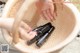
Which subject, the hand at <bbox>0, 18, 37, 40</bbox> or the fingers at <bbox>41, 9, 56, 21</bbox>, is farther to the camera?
the fingers at <bbox>41, 9, 56, 21</bbox>

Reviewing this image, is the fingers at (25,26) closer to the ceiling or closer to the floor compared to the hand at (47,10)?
closer to the floor

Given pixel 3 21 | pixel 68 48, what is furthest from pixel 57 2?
pixel 68 48

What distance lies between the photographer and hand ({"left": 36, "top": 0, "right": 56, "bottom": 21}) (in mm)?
734

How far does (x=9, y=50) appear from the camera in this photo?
953 millimetres

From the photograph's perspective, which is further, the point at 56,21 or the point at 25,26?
the point at 56,21

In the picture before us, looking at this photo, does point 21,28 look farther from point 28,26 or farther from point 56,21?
point 56,21

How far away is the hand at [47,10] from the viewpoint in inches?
28.9

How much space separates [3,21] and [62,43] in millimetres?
211

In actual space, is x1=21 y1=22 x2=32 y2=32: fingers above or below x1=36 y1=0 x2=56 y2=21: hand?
below

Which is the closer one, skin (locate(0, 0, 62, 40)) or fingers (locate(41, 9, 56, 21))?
skin (locate(0, 0, 62, 40))

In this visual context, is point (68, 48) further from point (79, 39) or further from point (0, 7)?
point (0, 7)

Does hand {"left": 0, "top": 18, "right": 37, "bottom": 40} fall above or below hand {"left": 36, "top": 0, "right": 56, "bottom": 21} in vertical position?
below

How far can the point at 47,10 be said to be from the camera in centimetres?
81

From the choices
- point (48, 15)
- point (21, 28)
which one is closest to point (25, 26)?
point (21, 28)
